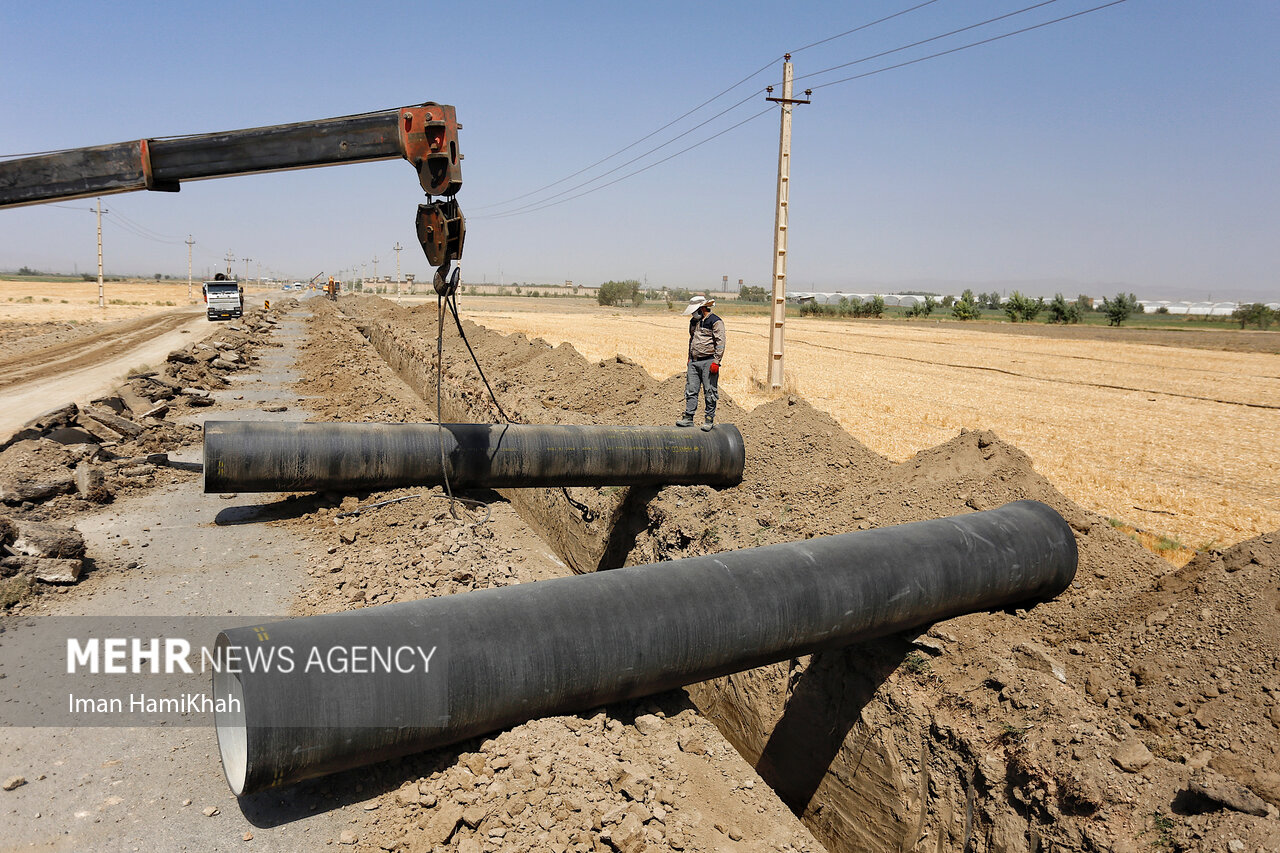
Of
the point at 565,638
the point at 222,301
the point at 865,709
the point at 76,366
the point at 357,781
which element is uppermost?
the point at 222,301

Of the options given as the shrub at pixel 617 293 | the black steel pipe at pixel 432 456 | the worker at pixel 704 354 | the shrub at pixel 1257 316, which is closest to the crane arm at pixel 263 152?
the black steel pipe at pixel 432 456

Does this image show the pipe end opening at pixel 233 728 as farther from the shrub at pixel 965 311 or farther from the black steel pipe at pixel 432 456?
the shrub at pixel 965 311

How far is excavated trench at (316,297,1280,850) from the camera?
11.6 ft

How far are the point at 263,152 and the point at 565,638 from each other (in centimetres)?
443

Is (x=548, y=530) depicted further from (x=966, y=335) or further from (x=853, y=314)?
(x=853, y=314)

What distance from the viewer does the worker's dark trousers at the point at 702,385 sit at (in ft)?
27.5

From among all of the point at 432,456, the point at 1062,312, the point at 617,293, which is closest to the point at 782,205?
the point at 432,456

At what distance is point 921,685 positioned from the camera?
4375 millimetres

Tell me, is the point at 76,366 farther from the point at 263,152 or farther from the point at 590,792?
the point at 590,792

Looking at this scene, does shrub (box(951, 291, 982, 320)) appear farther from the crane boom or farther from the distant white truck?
the crane boom

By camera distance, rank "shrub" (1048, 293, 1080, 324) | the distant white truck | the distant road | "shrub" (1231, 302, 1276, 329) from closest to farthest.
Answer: the distant road
the distant white truck
"shrub" (1231, 302, 1276, 329)
"shrub" (1048, 293, 1080, 324)

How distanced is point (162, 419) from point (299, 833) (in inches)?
422

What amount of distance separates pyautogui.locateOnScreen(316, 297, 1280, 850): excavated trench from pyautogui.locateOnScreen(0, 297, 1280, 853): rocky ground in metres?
0.02

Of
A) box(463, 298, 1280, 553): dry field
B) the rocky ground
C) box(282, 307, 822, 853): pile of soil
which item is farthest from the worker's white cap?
box(282, 307, 822, 853): pile of soil
